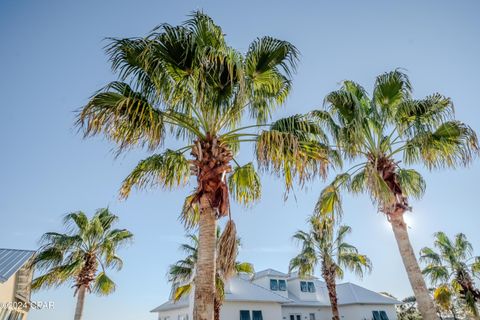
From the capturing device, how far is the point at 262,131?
6852 mm

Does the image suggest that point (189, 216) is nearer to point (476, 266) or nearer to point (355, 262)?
point (355, 262)

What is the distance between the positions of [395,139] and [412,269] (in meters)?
4.07

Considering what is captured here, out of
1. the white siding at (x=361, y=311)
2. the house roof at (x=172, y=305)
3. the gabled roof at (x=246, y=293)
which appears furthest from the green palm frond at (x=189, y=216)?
the white siding at (x=361, y=311)

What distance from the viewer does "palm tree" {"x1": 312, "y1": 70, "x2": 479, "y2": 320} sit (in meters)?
9.22

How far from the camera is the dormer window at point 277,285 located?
27109 millimetres

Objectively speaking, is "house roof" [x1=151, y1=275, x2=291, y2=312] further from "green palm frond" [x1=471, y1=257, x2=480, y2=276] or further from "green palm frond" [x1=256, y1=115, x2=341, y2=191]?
"green palm frond" [x1=256, y1=115, x2=341, y2=191]

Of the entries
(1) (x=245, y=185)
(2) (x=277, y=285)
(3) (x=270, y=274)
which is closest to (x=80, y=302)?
(1) (x=245, y=185)

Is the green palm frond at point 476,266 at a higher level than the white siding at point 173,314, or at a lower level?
higher

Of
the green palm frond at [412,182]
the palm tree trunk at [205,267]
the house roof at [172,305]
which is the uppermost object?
the green palm frond at [412,182]

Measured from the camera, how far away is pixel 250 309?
22.1 m

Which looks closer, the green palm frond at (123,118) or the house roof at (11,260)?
the green palm frond at (123,118)

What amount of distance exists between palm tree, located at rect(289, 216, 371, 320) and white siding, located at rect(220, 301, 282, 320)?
4285mm

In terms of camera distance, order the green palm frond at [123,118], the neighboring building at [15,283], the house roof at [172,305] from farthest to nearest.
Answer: the house roof at [172,305] < the neighboring building at [15,283] < the green palm frond at [123,118]

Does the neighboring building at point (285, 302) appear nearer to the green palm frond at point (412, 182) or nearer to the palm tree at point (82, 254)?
the palm tree at point (82, 254)
